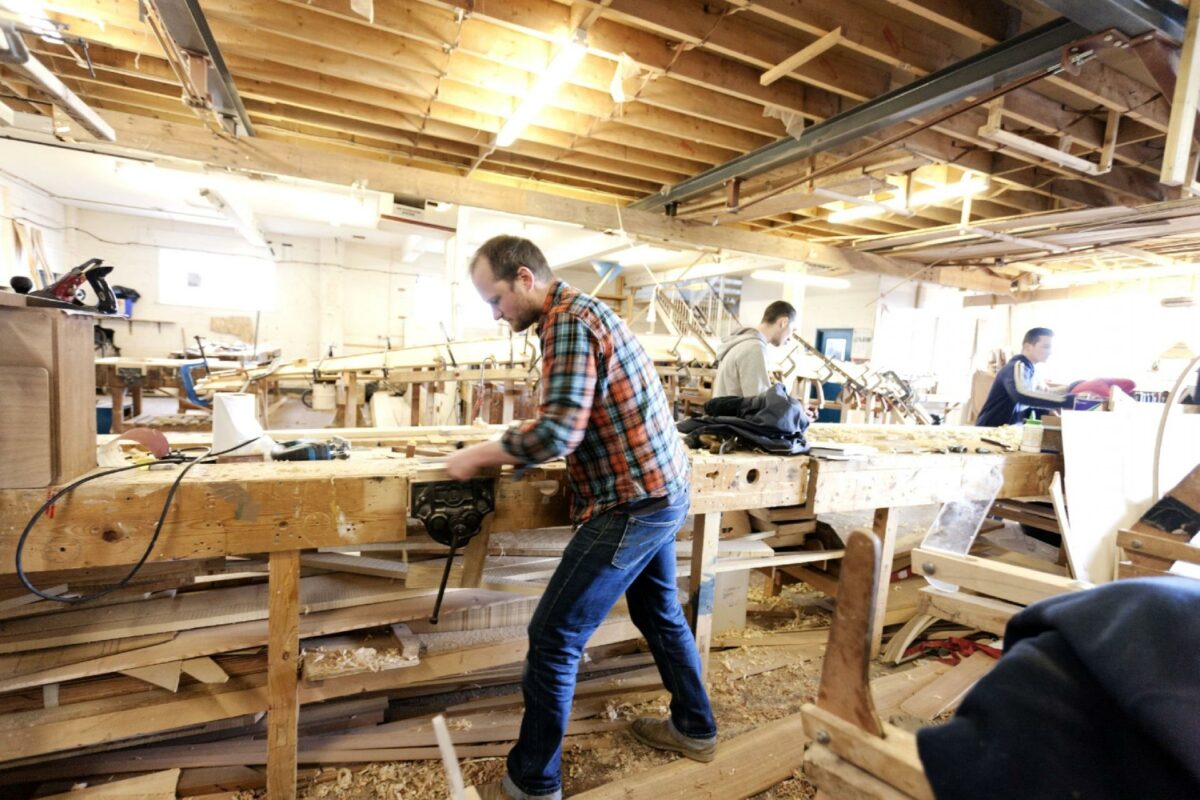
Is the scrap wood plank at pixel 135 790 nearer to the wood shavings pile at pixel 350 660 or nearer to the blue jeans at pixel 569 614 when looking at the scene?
the wood shavings pile at pixel 350 660

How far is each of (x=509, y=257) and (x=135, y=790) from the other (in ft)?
6.74

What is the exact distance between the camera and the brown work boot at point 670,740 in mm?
1945

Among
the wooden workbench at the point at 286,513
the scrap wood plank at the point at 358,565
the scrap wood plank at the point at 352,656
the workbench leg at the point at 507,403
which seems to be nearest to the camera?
the wooden workbench at the point at 286,513

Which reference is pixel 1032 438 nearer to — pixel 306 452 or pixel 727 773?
pixel 727 773

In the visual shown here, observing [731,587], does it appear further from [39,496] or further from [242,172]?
[242,172]

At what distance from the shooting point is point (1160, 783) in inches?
21.3

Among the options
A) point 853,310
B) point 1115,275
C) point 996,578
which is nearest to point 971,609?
Answer: point 996,578

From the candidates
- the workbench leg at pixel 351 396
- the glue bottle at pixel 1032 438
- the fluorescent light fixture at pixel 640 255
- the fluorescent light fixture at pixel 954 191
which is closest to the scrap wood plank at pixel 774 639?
the glue bottle at pixel 1032 438

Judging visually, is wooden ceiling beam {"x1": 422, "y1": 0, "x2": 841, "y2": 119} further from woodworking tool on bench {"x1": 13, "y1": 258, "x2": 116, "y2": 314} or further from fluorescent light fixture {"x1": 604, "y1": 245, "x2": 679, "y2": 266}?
fluorescent light fixture {"x1": 604, "y1": 245, "x2": 679, "y2": 266}

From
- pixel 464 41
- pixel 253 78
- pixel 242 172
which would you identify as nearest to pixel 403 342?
pixel 242 172

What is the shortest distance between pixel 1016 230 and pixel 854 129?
368 cm

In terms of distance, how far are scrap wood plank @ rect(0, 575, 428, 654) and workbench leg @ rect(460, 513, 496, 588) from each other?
0.24 meters

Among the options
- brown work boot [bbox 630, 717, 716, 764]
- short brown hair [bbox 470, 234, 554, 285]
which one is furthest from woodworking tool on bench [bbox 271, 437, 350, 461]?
brown work boot [bbox 630, 717, 716, 764]

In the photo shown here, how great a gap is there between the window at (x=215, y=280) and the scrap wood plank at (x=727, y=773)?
36.5ft
